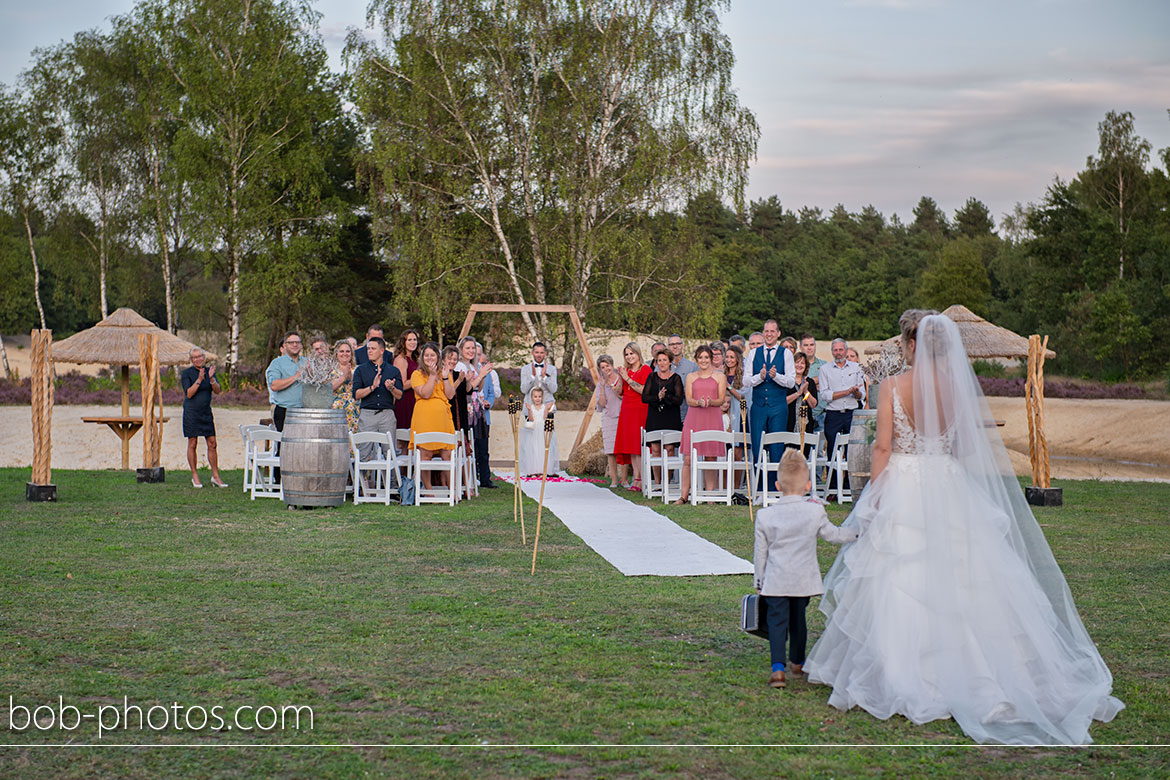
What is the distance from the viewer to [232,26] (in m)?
34.8

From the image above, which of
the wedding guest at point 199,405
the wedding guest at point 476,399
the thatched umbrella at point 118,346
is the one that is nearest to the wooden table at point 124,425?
the thatched umbrella at point 118,346

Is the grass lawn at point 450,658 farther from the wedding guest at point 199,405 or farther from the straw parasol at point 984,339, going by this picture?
the straw parasol at point 984,339

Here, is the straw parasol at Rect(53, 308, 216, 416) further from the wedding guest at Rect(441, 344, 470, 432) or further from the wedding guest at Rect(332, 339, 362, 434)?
the wedding guest at Rect(441, 344, 470, 432)

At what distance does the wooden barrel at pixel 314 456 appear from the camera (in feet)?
41.6

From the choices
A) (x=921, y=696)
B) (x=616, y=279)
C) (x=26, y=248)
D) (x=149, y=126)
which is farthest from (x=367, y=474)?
(x=26, y=248)

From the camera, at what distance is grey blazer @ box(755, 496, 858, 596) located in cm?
558

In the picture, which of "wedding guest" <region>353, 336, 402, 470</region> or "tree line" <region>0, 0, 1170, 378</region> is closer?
"wedding guest" <region>353, 336, 402, 470</region>

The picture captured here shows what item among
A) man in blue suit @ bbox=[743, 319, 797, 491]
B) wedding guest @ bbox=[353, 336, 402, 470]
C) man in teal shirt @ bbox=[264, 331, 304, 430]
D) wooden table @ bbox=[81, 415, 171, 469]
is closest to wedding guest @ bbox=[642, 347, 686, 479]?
man in blue suit @ bbox=[743, 319, 797, 491]

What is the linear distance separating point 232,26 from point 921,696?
34594 millimetres

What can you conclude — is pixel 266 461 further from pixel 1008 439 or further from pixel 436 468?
pixel 1008 439

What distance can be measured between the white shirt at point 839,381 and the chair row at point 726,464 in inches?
19.2

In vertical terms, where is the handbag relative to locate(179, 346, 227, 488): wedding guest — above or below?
below

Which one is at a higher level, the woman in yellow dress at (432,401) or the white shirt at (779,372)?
the white shirt at (779,372)

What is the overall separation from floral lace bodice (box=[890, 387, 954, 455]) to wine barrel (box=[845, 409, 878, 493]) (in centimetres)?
722
